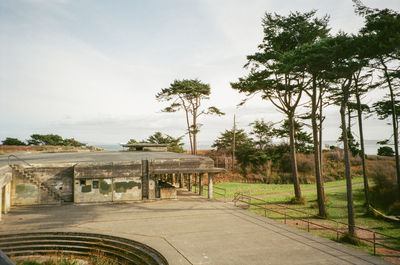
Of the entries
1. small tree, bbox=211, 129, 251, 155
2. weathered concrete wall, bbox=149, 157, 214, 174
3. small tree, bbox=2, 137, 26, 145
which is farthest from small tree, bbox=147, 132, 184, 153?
small tree, bbox=2, 137, 26, 145

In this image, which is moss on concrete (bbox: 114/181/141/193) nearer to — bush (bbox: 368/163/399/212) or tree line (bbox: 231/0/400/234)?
tree line (bbox: 231/0/400/234)

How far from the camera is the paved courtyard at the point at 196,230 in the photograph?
1136 cm

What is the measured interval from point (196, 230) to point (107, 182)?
11.2 m

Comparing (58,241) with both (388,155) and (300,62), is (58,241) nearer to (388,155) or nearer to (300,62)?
(300,62)

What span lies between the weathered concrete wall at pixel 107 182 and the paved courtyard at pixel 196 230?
98 cm

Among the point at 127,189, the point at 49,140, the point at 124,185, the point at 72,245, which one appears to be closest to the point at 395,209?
the point at 127,189

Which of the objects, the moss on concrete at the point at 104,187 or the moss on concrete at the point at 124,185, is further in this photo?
the moss on concrete at the point at 124,185

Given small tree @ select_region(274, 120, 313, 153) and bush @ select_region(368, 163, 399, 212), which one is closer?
bush @ select_region(368, 163, 399, 212)

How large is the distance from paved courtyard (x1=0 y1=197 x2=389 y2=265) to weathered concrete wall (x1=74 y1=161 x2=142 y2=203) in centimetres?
98

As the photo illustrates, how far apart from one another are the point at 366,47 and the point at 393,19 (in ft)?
5.48

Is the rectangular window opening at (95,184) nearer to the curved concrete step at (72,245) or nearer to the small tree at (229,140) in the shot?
the curved concrete step at (72,245)

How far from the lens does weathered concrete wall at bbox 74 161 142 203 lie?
22.1 meters

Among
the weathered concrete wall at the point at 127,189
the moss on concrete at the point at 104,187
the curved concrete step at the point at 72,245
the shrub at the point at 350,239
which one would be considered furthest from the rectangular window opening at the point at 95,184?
the shrub at the point at 350,239

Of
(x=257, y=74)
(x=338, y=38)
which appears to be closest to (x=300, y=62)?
(x=338, y=38)
